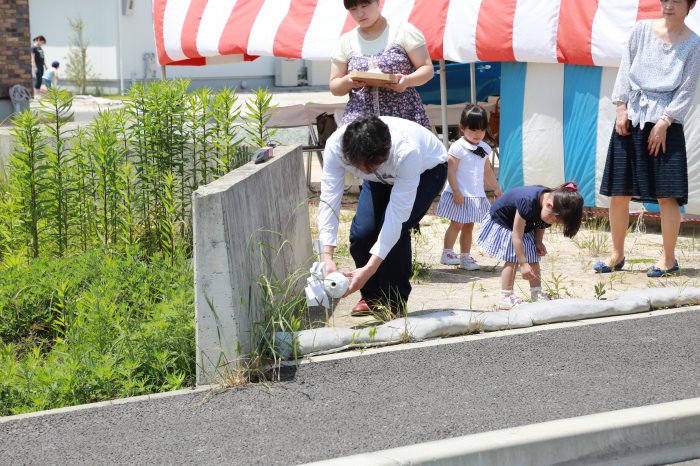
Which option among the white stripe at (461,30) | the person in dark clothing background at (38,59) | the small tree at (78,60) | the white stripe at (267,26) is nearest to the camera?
the white stripe at (461,30)

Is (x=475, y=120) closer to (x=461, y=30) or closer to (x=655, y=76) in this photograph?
(x=655, y=76)

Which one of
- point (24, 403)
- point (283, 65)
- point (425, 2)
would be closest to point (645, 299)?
point (24, 403)

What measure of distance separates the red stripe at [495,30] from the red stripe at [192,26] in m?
3.43

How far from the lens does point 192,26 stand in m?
11.7

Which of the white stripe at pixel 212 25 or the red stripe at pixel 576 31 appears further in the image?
the white stripe at pixel 212 25

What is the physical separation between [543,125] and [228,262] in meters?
5.57

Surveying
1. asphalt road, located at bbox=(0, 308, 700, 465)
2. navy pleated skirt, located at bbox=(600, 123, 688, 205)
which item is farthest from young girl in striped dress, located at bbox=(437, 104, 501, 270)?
asphalt road, located at bbox=(0, 308, 700, 465)

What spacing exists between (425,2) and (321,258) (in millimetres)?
5121

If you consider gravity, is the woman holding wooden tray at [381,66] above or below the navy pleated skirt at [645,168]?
above

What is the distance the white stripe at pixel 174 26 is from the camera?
1180cm

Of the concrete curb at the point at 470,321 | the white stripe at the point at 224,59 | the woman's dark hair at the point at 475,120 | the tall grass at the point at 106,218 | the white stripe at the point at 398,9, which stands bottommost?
the concrete curb at the point at 470,321

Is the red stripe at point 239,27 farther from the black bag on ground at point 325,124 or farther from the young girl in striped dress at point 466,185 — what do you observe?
the young girl in striped dress at point 466,185

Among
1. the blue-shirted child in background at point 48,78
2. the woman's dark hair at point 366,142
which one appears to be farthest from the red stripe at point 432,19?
the blue-shirted child in background at point 48,78

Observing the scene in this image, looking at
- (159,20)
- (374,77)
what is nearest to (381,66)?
(374,77)
